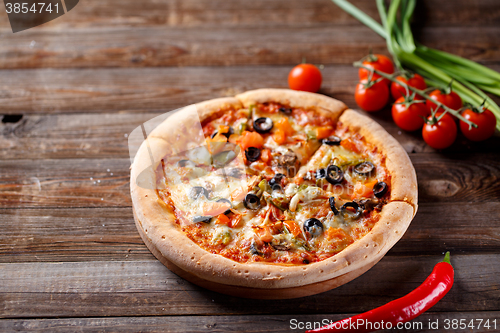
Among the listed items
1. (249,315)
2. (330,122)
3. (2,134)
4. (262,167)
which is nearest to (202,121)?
(262,167)

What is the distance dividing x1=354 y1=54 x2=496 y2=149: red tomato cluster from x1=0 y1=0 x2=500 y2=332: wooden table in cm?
16

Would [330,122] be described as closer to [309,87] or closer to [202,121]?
[309,87]

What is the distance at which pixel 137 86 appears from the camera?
510 centimetres

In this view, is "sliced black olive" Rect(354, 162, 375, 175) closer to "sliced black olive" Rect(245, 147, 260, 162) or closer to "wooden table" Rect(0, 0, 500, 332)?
"wooden table" Rect(0, 0, 500, 332)

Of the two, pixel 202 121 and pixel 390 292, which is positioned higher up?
pixel 202 121

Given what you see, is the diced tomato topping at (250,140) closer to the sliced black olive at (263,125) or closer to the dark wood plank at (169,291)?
the sliced black olive at (263,125)

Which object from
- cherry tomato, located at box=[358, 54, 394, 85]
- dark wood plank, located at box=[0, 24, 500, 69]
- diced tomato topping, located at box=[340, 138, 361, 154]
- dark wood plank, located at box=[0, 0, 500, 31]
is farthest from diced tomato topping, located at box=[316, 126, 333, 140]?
dark wood plank, located at box=[0, 0, 500, 31]

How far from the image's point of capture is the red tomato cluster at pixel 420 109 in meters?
4.23

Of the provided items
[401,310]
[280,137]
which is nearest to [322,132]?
[280,137]

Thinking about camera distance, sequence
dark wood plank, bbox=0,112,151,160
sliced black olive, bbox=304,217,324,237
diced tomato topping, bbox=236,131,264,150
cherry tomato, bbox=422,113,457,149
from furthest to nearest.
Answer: dark wood plank, bbox=0,112,151,160 → cherry tomato, bbox=422,113,457,149 → diced tomato topping, bbox=236,131,264,150 → sliced black olive, bbox=304,217,324,237

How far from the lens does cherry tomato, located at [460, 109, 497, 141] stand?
4.23 metres

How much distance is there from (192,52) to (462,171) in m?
3.54

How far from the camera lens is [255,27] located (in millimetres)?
5938

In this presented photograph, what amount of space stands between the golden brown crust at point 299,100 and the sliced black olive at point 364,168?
67 centimetres
